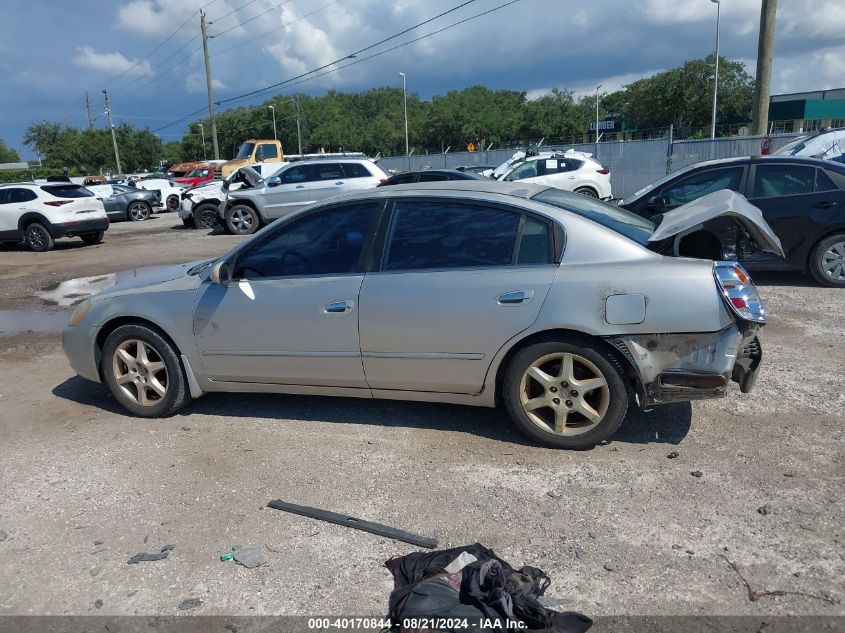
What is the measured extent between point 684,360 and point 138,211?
2421 cm

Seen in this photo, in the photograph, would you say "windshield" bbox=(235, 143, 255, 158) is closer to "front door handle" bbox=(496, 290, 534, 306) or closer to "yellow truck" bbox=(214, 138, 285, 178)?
"yellow truck" bbox=(214, 138, 285, 178)

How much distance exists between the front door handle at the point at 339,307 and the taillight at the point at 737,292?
2179mm

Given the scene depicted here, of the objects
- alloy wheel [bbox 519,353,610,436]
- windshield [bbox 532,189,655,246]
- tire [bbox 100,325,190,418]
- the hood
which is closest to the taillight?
the hood

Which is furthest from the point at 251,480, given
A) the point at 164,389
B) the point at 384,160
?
the point at 384,160

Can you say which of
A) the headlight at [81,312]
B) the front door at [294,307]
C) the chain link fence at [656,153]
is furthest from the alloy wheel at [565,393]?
the chain link fence at [656,153]

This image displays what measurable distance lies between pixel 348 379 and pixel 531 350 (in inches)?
48.9

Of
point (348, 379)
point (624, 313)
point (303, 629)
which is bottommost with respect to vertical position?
point (303, 629)

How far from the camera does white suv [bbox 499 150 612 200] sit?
60.2ft

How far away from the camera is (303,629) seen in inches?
107

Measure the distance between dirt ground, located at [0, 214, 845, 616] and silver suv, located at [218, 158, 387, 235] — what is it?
39.5 ft

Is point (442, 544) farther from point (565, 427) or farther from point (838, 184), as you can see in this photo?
point (838, 184)

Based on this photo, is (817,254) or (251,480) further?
(817,254)

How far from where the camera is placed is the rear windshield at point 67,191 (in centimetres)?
1642

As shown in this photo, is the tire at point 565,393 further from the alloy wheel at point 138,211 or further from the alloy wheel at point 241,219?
the alloy wheel at point 138,211
